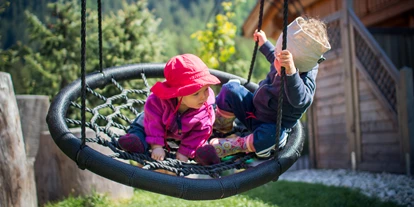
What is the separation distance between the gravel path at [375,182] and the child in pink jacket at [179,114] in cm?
241

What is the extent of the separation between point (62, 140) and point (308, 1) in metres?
7.25

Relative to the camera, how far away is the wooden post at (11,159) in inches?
117

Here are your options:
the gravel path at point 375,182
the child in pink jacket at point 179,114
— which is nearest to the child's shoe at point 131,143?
the child in pink jacket at point 179,114

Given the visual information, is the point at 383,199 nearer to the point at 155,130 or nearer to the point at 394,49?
the point at 155,130

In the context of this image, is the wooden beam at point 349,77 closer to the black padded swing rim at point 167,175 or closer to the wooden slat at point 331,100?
the wooden slat at point 331,100

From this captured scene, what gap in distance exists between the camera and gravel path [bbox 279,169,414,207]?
4121 mm

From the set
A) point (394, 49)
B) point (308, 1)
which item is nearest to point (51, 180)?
point (394, 49)

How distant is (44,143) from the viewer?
168 inches

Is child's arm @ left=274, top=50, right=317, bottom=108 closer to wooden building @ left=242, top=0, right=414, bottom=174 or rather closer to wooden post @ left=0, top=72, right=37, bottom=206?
wooden post @ left=0, top=72, right=37, bottom=206

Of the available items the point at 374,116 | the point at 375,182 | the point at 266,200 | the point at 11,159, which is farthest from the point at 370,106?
the point at 11,159

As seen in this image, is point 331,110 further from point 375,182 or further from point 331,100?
point 375,182

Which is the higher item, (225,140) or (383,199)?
(225,140)

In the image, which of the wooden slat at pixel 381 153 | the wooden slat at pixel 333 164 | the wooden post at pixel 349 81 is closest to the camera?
the wooden slat at pixel 381 153

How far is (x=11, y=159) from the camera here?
301 cm
